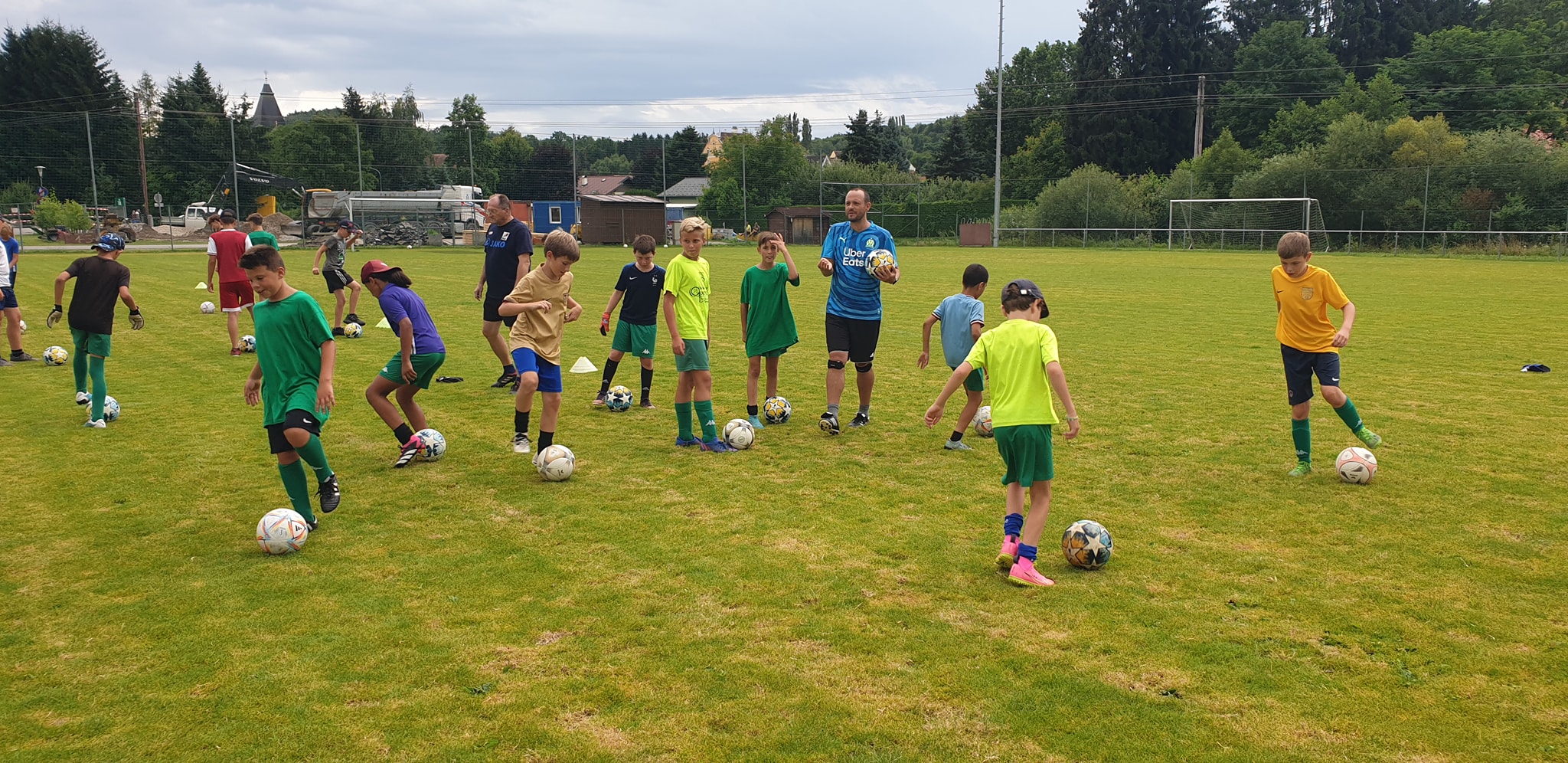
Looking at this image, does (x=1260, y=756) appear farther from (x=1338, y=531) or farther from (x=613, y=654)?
(x=1338, y=531)

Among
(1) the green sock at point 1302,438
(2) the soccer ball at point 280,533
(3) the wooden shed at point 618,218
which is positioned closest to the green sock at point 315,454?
(2) the soccer ball at point 280,533

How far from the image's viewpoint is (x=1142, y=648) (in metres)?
4.51

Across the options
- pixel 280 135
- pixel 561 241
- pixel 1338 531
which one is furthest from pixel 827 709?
pixel 280 135

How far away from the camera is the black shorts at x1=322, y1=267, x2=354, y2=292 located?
14602 millimetres

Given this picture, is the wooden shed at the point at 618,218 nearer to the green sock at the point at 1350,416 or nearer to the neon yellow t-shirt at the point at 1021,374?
the green sock at the point at 1350,416

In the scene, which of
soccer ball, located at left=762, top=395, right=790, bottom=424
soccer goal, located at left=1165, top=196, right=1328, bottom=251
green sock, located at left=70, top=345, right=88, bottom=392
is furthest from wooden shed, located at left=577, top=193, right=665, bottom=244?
soccer ball, located at left=762, top=395, right=790, bottom=424

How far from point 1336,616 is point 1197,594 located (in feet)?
2.08

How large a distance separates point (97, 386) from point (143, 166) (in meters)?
60.8

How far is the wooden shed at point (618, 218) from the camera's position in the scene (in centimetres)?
5525

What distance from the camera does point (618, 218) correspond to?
55375mm

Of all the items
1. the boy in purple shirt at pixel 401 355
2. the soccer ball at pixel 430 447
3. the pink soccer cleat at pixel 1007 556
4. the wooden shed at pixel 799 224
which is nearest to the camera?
the pink soccer cleat at pixel 1007 556

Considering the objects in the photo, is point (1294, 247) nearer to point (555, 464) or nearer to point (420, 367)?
point (555, 464)

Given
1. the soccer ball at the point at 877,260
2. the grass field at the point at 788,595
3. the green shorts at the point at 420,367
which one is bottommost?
the grass field at the point at 788,595

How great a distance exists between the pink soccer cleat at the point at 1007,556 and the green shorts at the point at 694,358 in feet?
11.2
